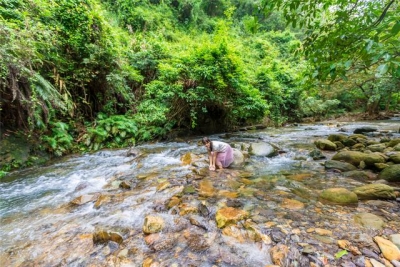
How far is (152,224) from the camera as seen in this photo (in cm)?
249

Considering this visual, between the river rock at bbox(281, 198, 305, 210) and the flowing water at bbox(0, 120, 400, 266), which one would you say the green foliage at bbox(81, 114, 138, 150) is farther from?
the river rock at bbox(281, 198, 305, 210)

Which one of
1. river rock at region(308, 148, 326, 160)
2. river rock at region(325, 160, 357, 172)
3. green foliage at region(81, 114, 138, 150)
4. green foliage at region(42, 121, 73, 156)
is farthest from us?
green foliage at region(81, 114, 138, 150)

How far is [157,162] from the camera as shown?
5488mm

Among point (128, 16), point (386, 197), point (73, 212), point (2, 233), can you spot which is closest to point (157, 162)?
point (73, 212)

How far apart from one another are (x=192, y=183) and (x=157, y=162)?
6.43ft

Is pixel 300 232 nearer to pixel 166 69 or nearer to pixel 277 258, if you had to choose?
pixel 277 258

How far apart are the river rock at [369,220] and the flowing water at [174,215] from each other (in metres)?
0.07

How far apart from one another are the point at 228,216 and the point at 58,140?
6.33 m

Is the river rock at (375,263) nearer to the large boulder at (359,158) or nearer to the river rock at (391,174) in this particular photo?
the river rock at (391,174)

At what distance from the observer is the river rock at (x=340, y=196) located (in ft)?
9.16

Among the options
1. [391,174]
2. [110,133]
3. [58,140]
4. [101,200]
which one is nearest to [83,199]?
[101,200]

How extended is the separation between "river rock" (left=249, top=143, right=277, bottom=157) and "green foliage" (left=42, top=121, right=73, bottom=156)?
5.93m

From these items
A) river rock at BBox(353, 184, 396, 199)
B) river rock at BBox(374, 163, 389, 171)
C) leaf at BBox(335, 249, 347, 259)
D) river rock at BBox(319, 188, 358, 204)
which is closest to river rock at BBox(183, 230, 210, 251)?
leaf at BBox(335, 249, 347, 259)

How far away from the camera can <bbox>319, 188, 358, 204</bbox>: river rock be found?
2793mm
